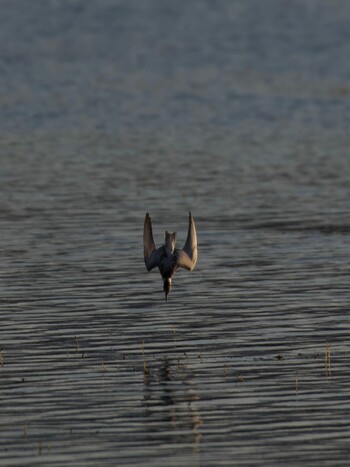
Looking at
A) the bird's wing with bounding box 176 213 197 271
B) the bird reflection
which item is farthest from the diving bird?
the bird reflection

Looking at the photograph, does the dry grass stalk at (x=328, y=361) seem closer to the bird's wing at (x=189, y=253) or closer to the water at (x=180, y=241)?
the water at (x=180, y=241)

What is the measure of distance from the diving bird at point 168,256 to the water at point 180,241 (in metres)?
0.67

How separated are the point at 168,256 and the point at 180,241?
714 cm

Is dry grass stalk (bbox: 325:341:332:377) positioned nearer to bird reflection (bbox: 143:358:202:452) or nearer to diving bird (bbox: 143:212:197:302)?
bird reflection (bbox: 143:358:202:452)

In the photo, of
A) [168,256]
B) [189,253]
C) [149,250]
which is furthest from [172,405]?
[149,250]

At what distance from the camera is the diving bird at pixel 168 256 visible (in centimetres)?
1797

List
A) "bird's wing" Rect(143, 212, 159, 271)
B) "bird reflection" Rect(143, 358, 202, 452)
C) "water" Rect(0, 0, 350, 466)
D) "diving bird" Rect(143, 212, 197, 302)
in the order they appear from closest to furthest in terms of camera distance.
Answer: "bird reflection" Rect(143, 358, 202, 452) < "water" Rect(0, 0, 350, 466) < "diving bird" Rect(143, 212, 197, 302) < "bird's wing" Rect(143, 212, 159, 271)

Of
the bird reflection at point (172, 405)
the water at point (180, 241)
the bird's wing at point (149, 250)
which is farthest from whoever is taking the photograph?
the bird's wing at point (149, 250)

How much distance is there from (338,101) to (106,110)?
698cm

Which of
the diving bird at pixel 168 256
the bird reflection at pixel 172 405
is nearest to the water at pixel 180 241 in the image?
the bird reflection at pixel 172 405

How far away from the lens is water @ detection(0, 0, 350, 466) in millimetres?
13812

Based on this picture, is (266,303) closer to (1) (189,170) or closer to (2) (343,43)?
(1) (189,170)

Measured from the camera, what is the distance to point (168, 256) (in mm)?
18047

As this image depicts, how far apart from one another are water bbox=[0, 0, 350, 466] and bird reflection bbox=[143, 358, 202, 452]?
30mm
